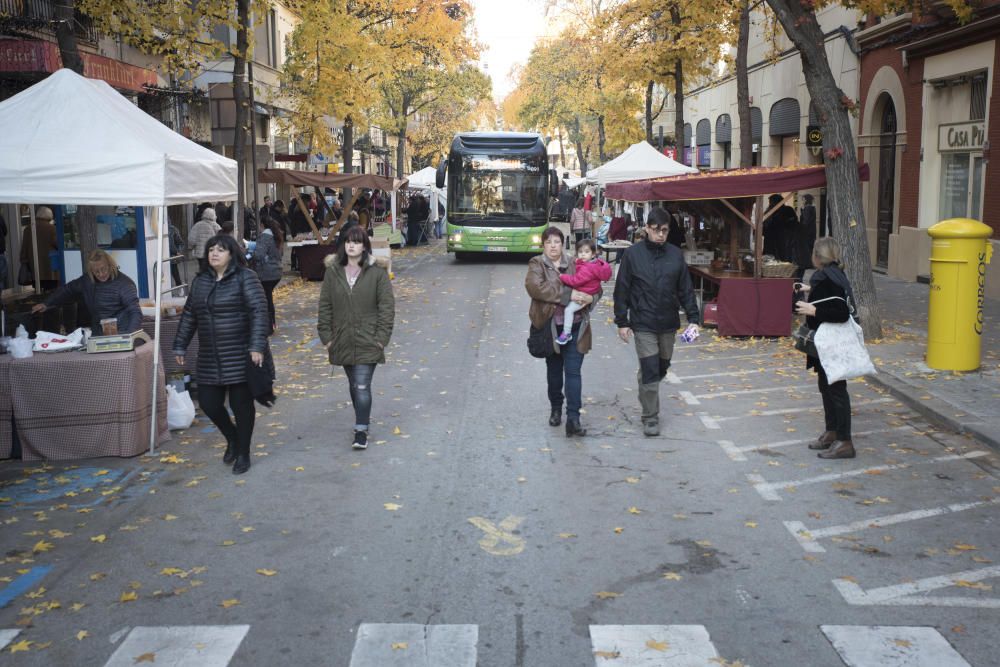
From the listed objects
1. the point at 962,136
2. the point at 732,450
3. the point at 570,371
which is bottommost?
the point at 732,450

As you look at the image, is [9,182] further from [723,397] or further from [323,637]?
[723,397]

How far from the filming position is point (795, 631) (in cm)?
509

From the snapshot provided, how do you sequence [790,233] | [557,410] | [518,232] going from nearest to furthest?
[557,410] → [790,233] → [518,232]

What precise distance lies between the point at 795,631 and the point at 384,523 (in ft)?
8.95

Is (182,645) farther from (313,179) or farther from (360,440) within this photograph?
(313,179)

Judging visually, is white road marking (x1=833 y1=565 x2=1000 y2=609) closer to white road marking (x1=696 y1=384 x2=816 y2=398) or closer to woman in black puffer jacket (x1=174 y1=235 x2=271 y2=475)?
woman in black puffer jacket (x1=174 y1=235 x2=271 y2=475)

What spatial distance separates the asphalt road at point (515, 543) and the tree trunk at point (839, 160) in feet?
12.9

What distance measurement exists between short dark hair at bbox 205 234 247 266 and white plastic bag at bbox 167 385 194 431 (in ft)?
6.39

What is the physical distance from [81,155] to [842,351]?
20.4ft

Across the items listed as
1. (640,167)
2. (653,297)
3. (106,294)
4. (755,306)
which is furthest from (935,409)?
(640,167)

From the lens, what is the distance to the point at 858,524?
6.76 metres

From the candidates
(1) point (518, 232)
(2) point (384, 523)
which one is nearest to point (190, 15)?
(1) point (518, 232)

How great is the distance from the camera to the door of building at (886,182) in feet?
80.7

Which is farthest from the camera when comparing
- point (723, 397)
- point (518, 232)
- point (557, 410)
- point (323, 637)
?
point (518, 232)
